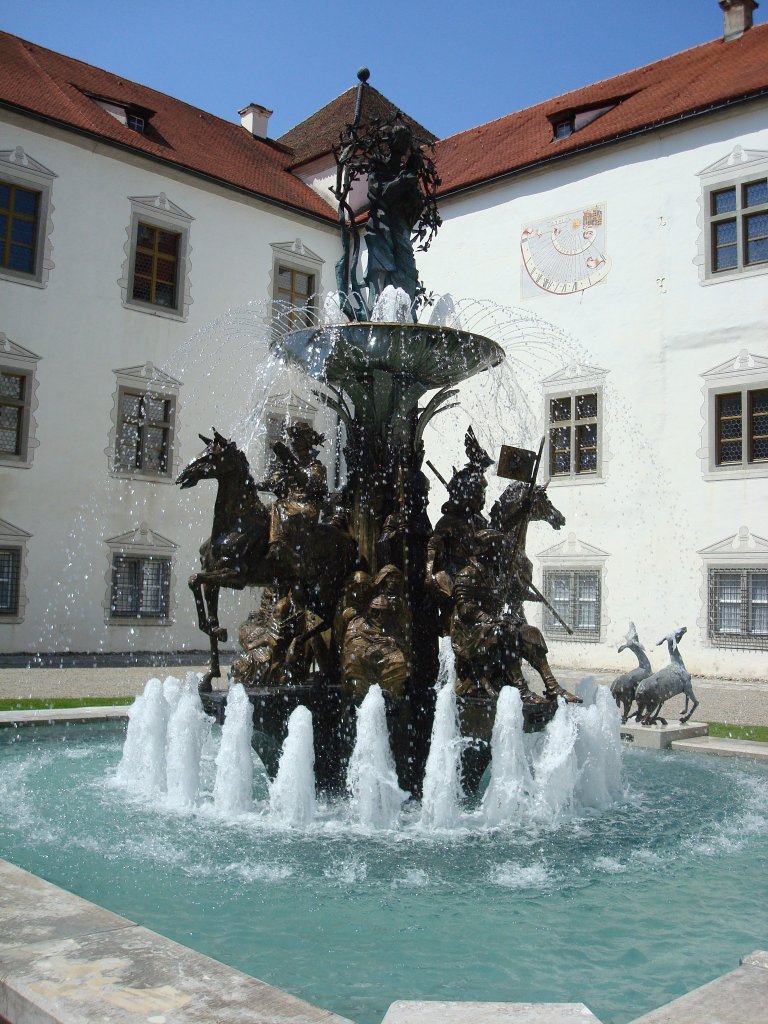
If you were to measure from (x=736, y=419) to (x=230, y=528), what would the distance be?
1480cm

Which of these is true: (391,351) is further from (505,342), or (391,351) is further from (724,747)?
(505,342)

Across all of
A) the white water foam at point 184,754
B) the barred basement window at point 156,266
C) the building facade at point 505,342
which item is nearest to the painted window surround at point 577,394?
the building facade at point 505,342

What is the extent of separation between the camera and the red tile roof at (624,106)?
2106 cm

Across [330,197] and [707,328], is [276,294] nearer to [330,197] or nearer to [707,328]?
[330,197]

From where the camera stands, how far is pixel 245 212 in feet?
85.4

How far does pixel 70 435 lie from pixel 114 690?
29.2 feet

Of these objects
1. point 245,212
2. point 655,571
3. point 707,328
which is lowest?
point 655,571

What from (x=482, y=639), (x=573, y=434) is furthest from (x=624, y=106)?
(x=482, y=639)

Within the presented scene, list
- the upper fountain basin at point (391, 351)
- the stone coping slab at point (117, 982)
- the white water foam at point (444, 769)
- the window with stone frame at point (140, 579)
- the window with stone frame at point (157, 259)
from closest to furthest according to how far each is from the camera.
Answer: the stone coping slab at point (117, 982)
the white water foam at point (444, 769)
the upper fountain basin at point (391, 351)
the window with stone frame at point (140, 579)
the window with stone frame at point (157, 259)

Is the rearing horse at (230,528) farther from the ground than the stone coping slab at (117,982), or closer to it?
farther from the ground

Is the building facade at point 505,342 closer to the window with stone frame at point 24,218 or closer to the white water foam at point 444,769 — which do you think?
the window with stone frame at point 24,218

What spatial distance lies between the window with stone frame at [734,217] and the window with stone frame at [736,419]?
1925 millimetres

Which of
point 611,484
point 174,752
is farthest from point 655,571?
point 174,752

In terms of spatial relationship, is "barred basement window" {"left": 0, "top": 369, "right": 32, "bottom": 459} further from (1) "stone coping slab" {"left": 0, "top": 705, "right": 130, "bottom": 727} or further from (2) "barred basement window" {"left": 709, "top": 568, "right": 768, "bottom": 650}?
(2) "barred basement window" {"left": 709, "top": 568, "right": 768, "bottom": 650}
